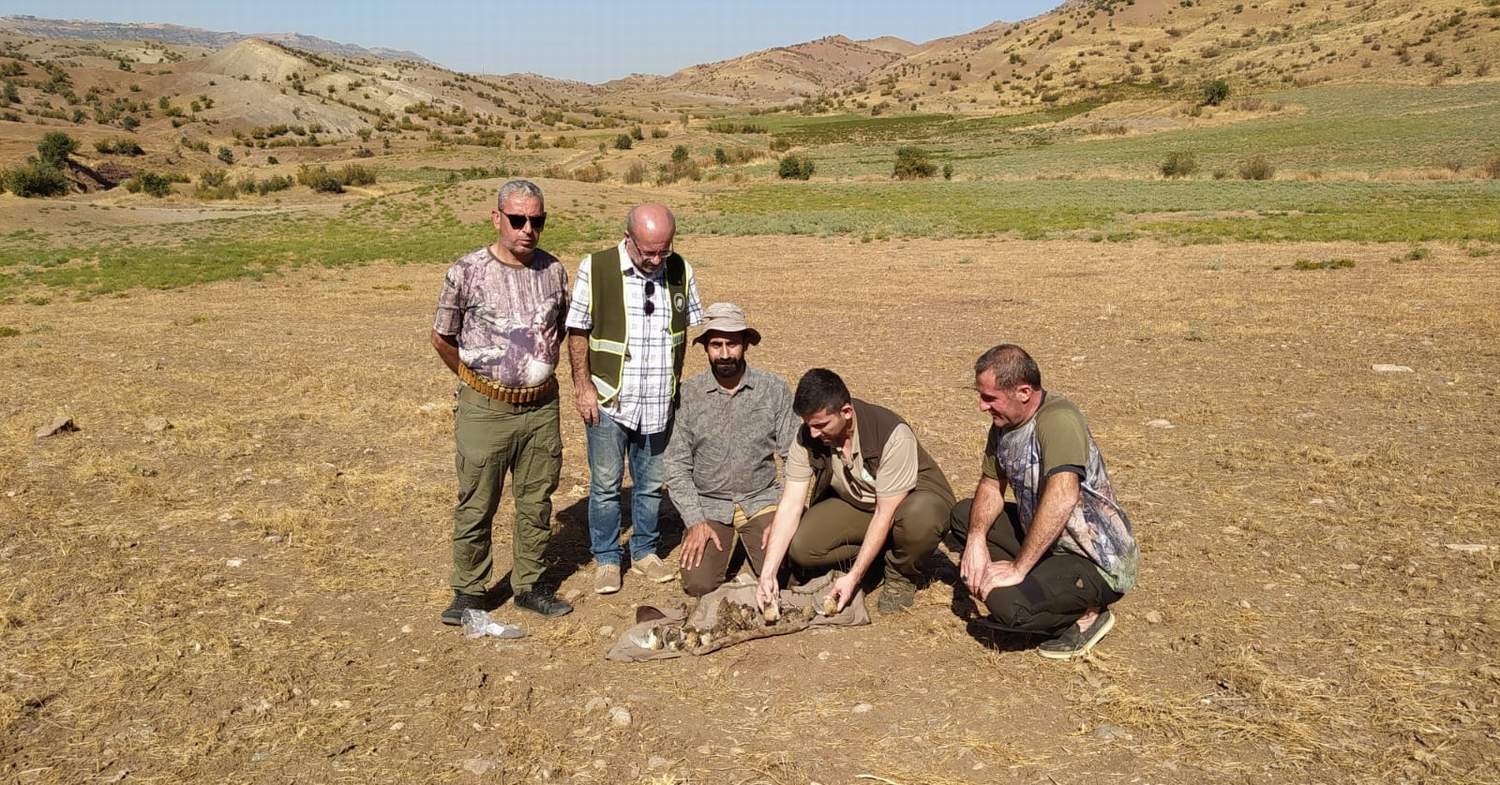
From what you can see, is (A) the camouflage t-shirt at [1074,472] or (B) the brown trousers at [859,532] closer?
(A) the camouflage t-shirt at [1074,472]

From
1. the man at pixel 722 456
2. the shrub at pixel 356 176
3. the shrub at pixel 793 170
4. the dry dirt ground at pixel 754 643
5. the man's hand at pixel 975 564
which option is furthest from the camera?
the shrub at pixel 793 170

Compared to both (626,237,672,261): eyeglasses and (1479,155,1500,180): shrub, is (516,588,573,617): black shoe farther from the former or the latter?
(1479,155,1500,180): shrub

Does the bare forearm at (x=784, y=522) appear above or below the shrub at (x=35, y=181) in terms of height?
below

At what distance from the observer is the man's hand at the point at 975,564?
430 cm

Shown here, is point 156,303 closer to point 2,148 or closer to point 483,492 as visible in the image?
point 483,492

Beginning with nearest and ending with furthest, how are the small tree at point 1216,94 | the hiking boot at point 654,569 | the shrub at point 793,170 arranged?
the hiking boot at point 654,569 → the shrub at point 793,170 → the small tree at point 1216,94

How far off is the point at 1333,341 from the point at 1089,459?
8.51m

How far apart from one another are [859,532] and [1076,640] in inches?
46.5

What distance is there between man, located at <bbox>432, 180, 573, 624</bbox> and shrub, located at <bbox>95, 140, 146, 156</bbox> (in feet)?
174

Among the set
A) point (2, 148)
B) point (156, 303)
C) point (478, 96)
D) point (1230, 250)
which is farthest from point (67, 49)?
point (1230, 250)

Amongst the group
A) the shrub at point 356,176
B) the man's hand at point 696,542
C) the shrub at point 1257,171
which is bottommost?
the man's hand at point 696,542

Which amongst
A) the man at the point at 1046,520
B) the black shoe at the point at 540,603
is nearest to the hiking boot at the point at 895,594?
the man at the point at 1046,520

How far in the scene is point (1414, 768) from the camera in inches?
135

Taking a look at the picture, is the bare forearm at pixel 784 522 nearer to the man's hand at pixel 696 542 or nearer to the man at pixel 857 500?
the man at pixel 857 500
